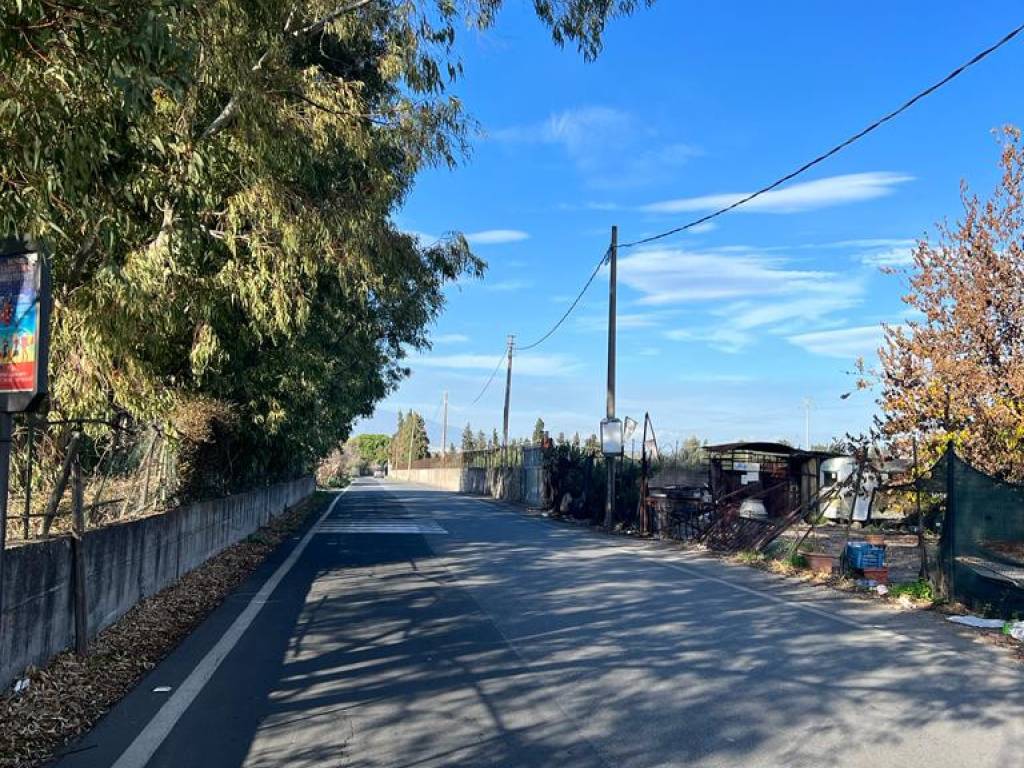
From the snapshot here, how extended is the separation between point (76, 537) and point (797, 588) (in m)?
10.0

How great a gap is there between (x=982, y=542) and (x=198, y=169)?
1027 cm

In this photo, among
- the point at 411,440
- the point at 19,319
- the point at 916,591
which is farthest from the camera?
the point at 411,440

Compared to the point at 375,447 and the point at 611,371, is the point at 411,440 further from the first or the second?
the point at 611,371

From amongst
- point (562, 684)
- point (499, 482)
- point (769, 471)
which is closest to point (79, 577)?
point (562, 684)

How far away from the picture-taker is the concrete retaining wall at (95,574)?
6332mm

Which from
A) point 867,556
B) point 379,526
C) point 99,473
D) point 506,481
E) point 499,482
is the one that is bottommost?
point 379,526

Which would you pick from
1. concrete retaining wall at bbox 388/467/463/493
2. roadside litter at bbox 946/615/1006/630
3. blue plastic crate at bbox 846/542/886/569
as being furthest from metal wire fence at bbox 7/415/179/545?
concrete retaining wall at bbox 388/467/463/493

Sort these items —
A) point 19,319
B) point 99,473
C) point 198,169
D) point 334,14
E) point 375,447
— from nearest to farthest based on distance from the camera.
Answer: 1. point 19,319
2. point 198,169
3. point 334,14
4. point 99,473
5. point 375,447

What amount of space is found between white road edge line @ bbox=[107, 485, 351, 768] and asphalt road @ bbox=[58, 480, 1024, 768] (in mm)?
24

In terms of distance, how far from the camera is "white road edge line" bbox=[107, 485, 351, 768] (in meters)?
5.46

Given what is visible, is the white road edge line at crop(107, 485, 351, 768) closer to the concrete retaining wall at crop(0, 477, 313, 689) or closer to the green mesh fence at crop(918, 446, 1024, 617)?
the concrete retaining wall at crop(0, 477, 313, 689)

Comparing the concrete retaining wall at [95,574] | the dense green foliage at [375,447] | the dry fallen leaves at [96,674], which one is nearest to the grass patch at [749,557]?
the dry fallen leaves at [96,674]

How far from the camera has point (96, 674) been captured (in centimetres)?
728

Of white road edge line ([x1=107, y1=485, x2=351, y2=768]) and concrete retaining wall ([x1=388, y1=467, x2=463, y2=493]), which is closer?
white road edge line ([x1=107, y1=485, x2=351, y2=768])
